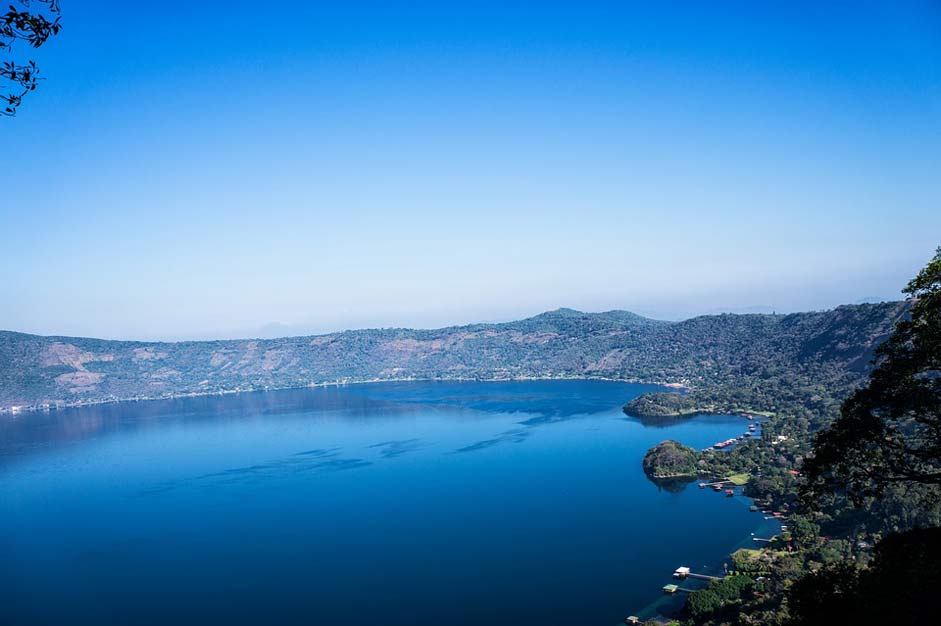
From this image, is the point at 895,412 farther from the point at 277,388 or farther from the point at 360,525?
the point at 277,388

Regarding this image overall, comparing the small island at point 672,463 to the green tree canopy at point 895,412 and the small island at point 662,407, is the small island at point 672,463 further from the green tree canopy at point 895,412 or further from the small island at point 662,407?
the green tree canopy at point 895,412

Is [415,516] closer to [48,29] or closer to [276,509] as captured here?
[276,509]

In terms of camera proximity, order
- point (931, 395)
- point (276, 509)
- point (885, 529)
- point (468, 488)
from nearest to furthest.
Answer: point (931, 395) < point (885, 529) < point (276, 509) < point (468, 488)

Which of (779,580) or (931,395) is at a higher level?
(931,395)

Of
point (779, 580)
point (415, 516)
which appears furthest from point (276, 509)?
point (779, 580)

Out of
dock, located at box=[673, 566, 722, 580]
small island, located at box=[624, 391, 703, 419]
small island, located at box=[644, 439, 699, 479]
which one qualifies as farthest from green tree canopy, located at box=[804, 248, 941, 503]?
small island, located at box=[624, 391, 703, 419]

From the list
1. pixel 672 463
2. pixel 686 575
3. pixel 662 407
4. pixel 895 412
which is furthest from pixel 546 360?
pixel 895 412
